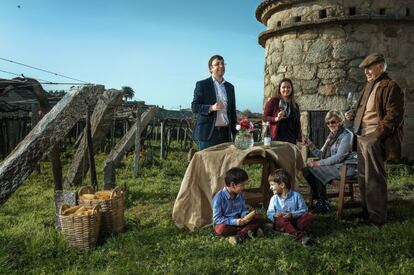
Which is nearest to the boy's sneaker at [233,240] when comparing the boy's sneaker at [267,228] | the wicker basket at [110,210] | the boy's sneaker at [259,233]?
the boy's sneaker at [259,233]

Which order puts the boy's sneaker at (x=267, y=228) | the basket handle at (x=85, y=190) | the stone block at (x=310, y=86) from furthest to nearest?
1. the stone block at (x=310, y=86)
2. the basket handle at (x=85, y=190)
3. the boy's sneaker at (x=267, y=228)

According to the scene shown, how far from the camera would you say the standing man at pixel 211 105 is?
215 inches

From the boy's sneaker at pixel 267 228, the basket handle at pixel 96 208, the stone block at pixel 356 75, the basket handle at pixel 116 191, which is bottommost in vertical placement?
the boy's sneaker at pixel 267 228

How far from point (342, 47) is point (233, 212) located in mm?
5456

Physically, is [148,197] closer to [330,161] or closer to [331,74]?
[330,161]

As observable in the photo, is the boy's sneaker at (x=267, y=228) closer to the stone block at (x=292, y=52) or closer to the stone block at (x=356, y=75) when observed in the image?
the stone block at (x=356, y=75)

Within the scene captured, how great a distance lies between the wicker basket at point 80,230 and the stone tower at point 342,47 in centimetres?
590

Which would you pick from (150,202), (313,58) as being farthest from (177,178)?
(313,58)

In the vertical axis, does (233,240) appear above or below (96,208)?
below

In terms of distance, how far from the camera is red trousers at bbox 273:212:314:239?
4449 millimetres

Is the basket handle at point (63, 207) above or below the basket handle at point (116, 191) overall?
below

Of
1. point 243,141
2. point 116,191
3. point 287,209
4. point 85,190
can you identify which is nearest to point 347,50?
point 243,141

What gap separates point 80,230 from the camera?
446 cm

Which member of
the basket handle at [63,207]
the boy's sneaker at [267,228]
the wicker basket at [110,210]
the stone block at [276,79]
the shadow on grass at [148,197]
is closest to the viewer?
the boy's sneaker at [267,228]
